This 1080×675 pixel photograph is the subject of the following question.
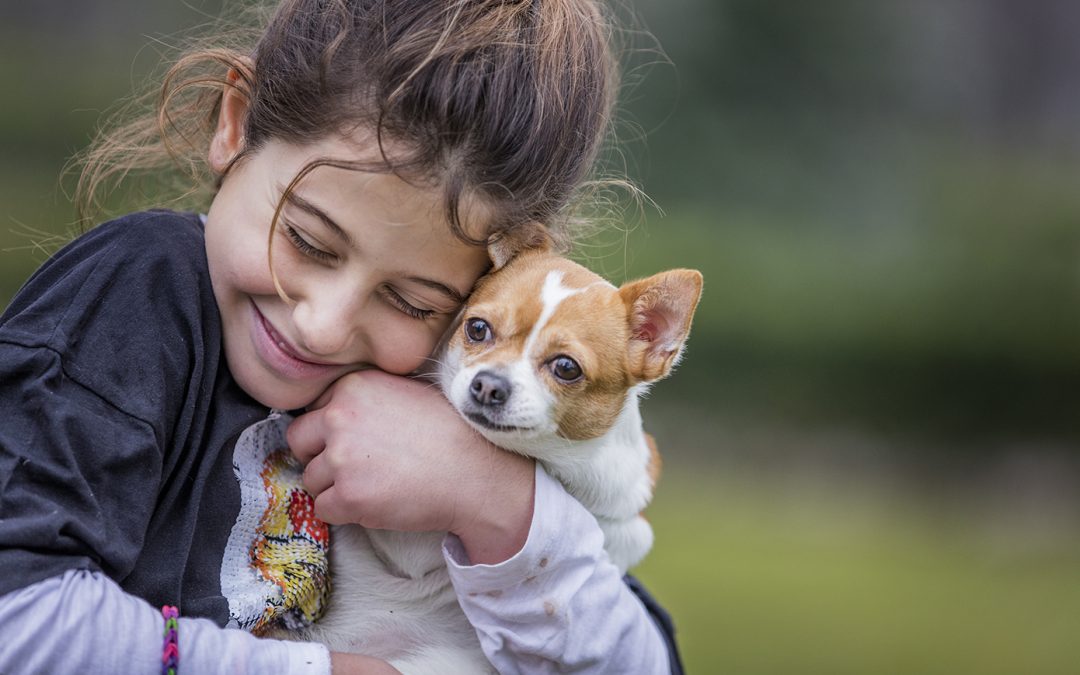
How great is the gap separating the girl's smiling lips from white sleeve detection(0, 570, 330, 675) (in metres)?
0.36

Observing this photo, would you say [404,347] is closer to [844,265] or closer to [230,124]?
[230,124]

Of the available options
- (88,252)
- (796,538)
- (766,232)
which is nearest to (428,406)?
(88,252)

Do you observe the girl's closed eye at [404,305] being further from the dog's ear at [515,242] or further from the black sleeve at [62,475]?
the black sleeve at [62,475]

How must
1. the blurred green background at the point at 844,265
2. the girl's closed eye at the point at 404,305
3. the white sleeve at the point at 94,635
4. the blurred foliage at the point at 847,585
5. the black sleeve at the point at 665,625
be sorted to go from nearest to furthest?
1. the white sleeve at the point at 94,635
2. the girl's closed eye at the point at 404,305
3. the black sleeve at the point at 665,625
4. the blurred foliage at the point at 847,585
5. the blurred green background at the point at 844,265

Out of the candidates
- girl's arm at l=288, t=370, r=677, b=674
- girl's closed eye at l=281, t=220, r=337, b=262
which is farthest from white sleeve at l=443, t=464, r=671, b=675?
girl's closed eye at l=281, t=220, r=337, b=262

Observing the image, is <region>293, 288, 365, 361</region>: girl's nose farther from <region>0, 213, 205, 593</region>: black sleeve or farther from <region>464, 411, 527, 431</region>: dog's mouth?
<region>464, 411, 527, 431</region>: dog's mouth

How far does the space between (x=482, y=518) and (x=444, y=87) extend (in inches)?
23.8

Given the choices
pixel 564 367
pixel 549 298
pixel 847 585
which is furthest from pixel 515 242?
pixel 847 585

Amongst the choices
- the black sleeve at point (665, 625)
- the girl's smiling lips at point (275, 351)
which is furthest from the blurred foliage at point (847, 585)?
the girl's smiling lips at point (275, 351)

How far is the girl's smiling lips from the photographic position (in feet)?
5.08

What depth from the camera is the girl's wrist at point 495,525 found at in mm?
1619

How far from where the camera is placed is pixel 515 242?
179 centimetres

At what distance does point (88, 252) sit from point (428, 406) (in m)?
0.54

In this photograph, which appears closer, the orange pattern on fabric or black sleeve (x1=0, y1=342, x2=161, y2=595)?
black sleeve (x1=0, y1=342, x2=161, y2=595)
